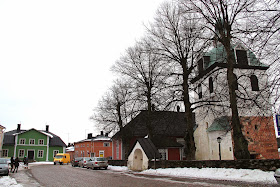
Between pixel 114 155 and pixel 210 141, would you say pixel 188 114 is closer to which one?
pixel 210 141

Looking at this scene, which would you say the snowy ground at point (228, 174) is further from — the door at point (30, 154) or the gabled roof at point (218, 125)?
the door at point (30, 154)

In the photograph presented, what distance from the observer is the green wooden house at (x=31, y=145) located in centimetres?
5503

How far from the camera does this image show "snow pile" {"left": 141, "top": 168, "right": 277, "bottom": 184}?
41.8 feet

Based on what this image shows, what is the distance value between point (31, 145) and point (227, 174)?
52.3m

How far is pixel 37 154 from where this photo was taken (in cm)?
5769

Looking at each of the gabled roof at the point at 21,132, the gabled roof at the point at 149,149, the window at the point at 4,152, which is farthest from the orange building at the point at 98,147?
the gabled roof at the point at 149,149

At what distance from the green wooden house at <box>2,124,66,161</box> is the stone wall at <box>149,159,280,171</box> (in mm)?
43561

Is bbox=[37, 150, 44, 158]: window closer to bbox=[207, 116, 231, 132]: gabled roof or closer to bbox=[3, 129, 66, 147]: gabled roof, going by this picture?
bbox=[3, 129, 66, 147]: gabled roof

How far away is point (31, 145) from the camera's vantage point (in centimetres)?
5694

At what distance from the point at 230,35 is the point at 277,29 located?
7.70 meters

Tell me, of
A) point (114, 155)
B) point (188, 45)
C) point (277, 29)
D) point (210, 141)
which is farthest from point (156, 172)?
point (114, 155)

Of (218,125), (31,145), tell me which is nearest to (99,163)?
(218,125)

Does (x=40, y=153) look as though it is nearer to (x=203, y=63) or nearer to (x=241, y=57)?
(x=203, y=63)

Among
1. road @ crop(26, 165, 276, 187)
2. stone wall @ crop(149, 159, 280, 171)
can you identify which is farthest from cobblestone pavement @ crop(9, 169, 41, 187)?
stone wall @ crop(149, 159, 280, 171)
